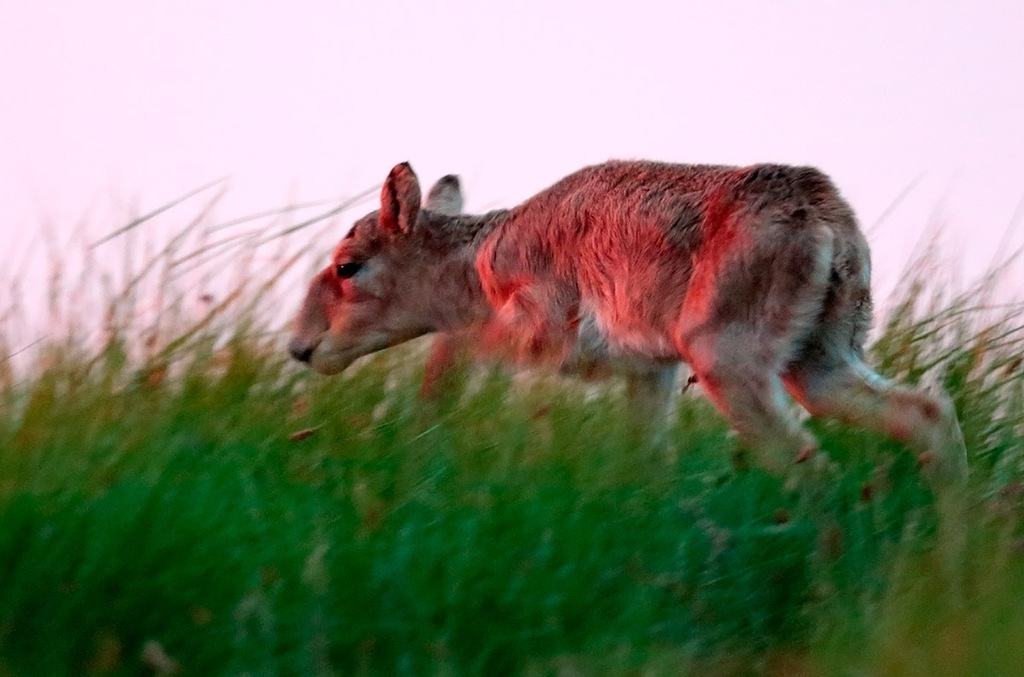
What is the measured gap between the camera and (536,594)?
4.06 metres

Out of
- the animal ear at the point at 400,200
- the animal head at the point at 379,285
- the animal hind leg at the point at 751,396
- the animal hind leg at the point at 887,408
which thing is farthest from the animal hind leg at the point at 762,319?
the animal head at the point at 379,285

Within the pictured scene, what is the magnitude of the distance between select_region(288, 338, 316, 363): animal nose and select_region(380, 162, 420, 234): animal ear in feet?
2.48

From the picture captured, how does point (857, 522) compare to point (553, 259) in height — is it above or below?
below

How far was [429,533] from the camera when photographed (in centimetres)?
416

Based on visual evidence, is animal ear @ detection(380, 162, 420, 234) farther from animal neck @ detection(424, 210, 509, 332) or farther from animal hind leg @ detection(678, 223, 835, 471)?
animal hind leg @ detection(678, 223, 835, 471)

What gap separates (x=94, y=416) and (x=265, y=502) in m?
0.80

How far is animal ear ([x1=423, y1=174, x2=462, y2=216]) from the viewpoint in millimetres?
8147

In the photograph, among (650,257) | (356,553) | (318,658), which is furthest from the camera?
(650,257)

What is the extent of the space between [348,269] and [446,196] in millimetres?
907

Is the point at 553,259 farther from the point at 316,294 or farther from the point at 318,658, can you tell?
the point at 318,658

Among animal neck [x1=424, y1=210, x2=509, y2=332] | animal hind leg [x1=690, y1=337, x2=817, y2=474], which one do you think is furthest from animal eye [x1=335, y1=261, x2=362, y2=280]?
animal hind leg [x1=690, y1=337, x2=817, y2=474]

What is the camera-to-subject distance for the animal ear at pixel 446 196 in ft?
26.7

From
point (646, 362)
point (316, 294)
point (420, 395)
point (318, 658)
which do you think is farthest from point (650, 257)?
point (318, 658)

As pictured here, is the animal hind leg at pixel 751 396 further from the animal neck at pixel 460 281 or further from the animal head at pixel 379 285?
the animal head at pixel 379 285
